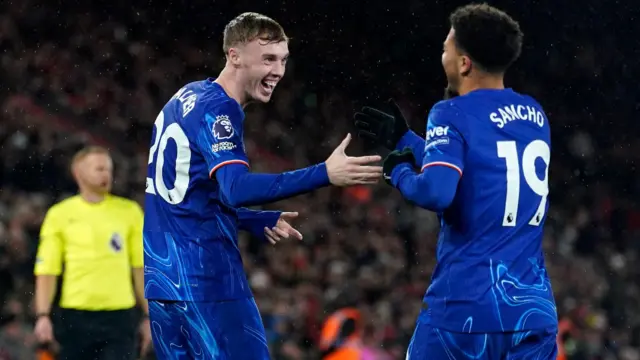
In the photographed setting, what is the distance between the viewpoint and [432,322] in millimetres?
3609

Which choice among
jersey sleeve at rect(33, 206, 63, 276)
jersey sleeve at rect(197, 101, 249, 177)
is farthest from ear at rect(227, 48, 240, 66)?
jersey sleeve at rect(33, 206, 63, 276)

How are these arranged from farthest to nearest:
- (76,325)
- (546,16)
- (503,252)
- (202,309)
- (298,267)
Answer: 1. (546,16)
2. (298,267)
3. (76,325)
4. (202,309)
5. (503,252)

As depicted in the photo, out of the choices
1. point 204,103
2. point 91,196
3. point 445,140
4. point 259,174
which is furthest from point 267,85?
point 91,196

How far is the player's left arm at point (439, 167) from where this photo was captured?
3.41 meters

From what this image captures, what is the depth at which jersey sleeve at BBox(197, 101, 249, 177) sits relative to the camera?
384cm

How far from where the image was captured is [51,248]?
670cm

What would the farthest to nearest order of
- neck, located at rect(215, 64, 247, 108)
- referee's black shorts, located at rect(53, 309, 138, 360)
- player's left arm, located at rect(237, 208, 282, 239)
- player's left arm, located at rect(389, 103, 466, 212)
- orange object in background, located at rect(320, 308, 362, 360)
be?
orange object in background, located at rect(320, 308, 362, 360) < referee's black shorts, located at rect(53, 309, 138, 360) < player's left arm, located at rect(237, 208, 282, 239) < neck, located at rect(215, 64, 247, 108) < player's left arm, located at rect(389, 103, 466, 212)

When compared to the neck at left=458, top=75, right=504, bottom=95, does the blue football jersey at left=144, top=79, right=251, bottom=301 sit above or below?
below

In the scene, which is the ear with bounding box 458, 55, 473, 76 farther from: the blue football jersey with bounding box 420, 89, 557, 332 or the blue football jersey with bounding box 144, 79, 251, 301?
the blue football jersey with bounding box 144, 79, 251, 301

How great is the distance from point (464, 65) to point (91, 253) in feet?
12.0

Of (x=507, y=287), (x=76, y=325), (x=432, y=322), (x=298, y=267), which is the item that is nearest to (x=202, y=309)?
(x=432, y=322)

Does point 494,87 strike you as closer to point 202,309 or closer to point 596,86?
point 202,309

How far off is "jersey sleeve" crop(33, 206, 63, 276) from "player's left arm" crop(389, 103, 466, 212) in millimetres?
3656

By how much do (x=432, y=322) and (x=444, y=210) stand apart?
0.37m
